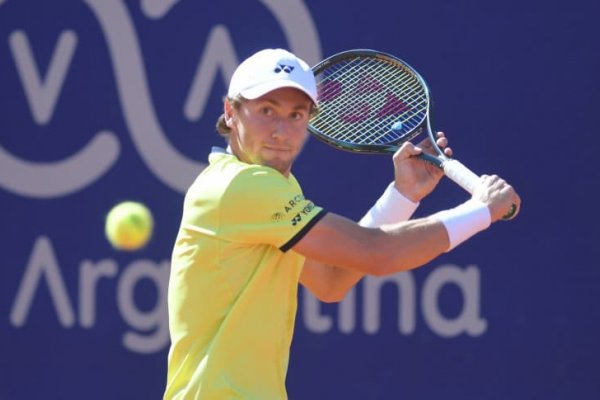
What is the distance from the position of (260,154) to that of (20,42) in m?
2.15

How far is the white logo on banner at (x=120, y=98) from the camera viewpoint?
5.04 m

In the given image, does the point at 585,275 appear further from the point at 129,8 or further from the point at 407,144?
the point at 129,8

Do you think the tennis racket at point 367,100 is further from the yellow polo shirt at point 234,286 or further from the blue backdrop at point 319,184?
the blue backdrop at point 319,184

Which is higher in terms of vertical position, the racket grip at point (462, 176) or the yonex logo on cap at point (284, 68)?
the yonex logo on cap at point (284, 68)

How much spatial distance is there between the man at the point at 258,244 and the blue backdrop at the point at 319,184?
166 cm

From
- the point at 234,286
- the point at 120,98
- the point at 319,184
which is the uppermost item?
the point at 120,98

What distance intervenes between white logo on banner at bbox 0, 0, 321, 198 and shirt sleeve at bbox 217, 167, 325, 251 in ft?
6.23

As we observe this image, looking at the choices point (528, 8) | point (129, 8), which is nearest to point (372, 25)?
point (528, 8)

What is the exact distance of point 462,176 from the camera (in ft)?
11.3

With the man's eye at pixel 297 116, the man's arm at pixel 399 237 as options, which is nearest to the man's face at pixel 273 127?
the man's eye at pixel 297 116

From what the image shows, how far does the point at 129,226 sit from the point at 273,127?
1709mm

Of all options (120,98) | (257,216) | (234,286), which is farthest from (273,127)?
(120,98)

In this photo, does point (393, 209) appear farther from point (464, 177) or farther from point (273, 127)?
point (273, 127)

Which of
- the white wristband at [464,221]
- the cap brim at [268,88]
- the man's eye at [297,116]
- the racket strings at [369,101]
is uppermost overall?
the racket strings at [369,101]
